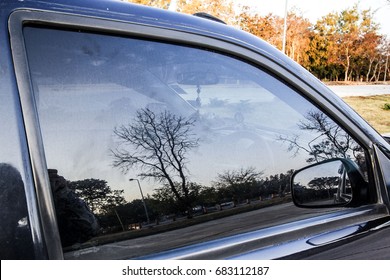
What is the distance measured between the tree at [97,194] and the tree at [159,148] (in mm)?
74

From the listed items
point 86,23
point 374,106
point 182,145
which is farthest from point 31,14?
point 374,106

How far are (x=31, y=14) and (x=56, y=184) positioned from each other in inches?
17.3

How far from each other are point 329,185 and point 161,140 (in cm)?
70

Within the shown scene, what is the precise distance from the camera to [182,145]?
4.04 feet

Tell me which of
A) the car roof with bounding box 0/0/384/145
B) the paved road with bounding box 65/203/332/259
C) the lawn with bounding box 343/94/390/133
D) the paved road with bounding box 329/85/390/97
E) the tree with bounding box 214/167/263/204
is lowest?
the paved road with bounding box 65/203/332/259

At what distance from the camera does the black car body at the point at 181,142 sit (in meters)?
0.97

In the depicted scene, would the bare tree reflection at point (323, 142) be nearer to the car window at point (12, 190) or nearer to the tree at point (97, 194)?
the tree at point (97, 194)

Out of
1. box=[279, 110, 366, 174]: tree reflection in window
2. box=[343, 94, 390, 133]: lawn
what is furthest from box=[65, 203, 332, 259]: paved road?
box=[343, 94, 390, 133]: lawn

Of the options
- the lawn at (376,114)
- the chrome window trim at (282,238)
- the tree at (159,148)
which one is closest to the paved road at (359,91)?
the lawn at (376,114)

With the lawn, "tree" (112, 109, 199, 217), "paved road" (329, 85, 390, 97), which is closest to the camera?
"tree" (112, 109, 199, 217)

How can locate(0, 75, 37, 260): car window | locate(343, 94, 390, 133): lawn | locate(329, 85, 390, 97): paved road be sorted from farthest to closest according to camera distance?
locate(329, 85, 390, 97): paved road < locate(343, 94, 390, 133): lawn < locate(0, 75, 37, 260): car window

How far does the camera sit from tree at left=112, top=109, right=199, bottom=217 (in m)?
1.15

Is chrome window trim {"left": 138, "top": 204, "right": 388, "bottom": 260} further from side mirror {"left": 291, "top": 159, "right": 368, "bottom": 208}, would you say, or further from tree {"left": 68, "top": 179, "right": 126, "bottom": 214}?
tree {"left": 68, "top": 179, "right": 126, "bottom": 214}

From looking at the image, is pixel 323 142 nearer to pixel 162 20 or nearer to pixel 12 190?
pixel 162 20
